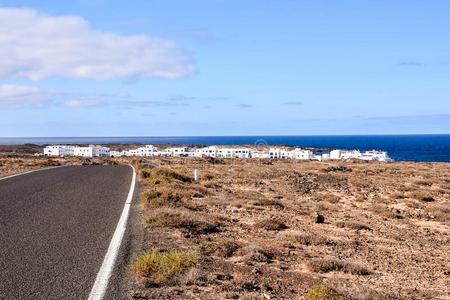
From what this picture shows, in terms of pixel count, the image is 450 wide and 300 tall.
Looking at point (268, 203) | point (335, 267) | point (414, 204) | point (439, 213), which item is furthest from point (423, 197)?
point (335, 267)

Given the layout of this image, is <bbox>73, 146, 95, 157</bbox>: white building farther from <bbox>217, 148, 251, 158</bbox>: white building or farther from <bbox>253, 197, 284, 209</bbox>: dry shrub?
<bbox>253, 197, 284, 209</bbox>: dry shrub

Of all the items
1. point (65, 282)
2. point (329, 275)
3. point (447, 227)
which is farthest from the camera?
point (447, 227)

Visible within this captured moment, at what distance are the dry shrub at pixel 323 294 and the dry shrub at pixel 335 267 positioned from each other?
6.32 ft

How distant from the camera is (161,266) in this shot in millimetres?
7320

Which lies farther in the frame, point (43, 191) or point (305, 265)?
point (43, 191)

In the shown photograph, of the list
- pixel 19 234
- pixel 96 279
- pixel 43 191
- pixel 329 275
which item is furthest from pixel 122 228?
pixel 43 191

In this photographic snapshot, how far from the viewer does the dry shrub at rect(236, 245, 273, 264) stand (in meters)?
8.83

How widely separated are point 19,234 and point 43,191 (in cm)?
932

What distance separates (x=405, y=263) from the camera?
9750 millimetres

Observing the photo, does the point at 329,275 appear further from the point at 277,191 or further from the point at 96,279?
the point at 277,191

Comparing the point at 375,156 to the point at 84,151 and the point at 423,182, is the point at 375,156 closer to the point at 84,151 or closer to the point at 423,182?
the point at 84,151

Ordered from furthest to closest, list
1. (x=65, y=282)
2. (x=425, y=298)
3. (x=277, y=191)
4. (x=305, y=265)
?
1. (x=277, y=191)
2. (x=305, y=265)
3. (x=425, y=298)
4. (x=65, y=282)

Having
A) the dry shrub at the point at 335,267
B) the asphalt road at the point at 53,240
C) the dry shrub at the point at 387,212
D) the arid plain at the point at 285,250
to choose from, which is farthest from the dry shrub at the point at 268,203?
the dry shrub at the point at 335,267

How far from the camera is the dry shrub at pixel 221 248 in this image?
911 centimetres
